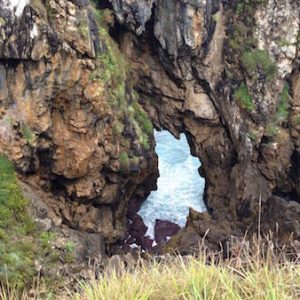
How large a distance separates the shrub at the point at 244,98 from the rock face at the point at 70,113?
15.3 ft

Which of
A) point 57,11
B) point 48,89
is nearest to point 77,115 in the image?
point 48,89

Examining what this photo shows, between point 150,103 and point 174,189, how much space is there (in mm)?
5999

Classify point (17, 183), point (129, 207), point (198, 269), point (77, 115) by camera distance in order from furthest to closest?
point (129, 207), point (77, 115), point (17, 183), point (198, 269)

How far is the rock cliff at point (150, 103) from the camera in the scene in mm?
15836

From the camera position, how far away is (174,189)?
2697 cm

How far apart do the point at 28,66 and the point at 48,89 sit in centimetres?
114

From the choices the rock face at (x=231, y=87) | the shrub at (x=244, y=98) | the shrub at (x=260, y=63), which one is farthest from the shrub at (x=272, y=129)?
the shrub at (x=260, y=63)

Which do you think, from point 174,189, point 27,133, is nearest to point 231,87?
point 174,189

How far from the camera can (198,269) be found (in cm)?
560

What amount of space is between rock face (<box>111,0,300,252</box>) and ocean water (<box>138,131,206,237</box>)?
2.22 metres

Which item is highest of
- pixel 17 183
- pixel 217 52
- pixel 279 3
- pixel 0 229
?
pixel 279 3

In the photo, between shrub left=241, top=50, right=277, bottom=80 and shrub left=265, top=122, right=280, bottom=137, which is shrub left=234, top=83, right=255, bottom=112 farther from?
shrub left=265, top=122, right=280, bottom=137

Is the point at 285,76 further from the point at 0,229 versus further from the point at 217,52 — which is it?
the point at 0,229

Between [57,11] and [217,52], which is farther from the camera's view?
[217,52]
